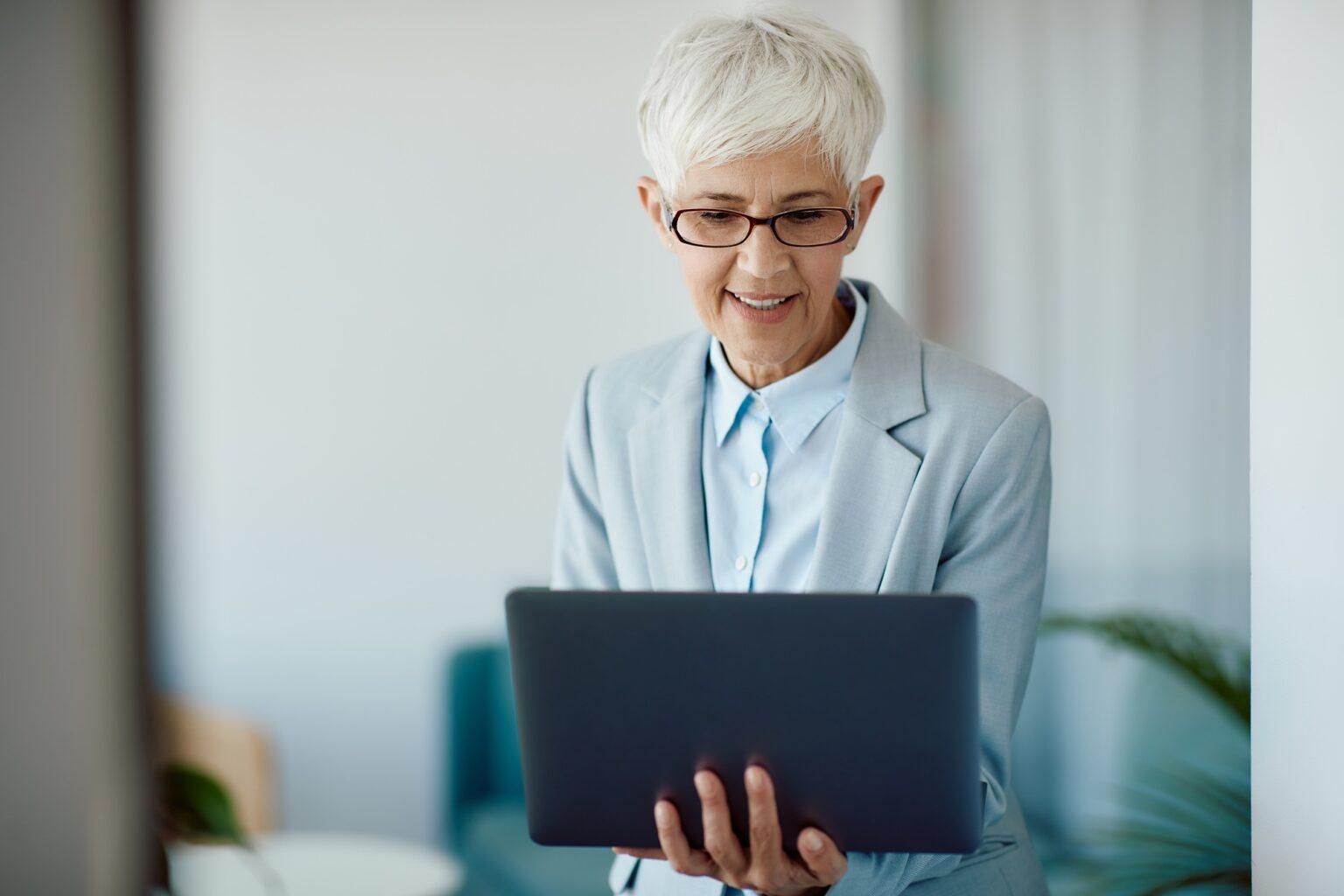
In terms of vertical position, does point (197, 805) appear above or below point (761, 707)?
below

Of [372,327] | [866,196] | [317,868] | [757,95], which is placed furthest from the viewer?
[372,327]

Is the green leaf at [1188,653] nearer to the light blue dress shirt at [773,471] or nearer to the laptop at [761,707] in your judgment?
the light blue dress shirt at [773,471]

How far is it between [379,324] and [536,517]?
69 cm

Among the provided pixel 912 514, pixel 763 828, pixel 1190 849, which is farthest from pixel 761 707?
pixel 1190 849

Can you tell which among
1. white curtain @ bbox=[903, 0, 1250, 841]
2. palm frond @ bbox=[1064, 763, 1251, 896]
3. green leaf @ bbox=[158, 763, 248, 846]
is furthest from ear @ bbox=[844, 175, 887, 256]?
white curtain @ bbox=[903, 0, 1250, 841]

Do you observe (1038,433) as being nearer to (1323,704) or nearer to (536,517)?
(1323,704)

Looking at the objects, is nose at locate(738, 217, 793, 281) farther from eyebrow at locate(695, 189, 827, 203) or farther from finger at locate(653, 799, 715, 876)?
finger at locate(653, 799, 715, 876)

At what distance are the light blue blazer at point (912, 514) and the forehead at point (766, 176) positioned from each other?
0.21m

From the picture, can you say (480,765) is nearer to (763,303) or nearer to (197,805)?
(197,805)

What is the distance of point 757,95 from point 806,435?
14.2 inches

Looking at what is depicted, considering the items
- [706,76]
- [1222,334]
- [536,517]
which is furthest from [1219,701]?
[536,517]

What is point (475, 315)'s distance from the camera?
3.28m

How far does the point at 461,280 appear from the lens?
3266mm

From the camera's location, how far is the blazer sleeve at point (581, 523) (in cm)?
134
